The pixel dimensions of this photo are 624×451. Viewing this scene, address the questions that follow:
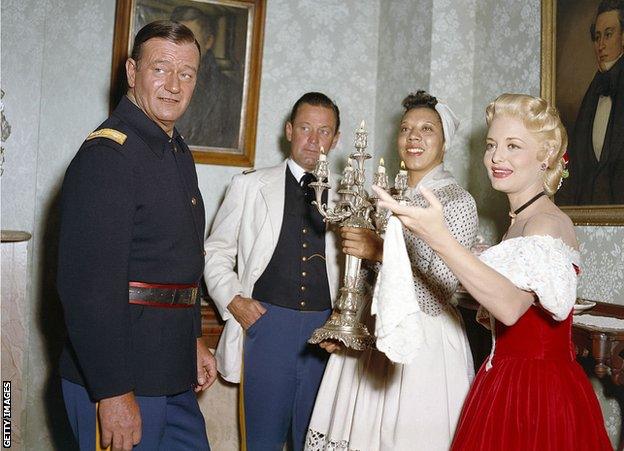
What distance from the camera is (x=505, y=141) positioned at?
1.91 m

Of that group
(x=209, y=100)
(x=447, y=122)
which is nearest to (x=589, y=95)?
(x=447, y=122)

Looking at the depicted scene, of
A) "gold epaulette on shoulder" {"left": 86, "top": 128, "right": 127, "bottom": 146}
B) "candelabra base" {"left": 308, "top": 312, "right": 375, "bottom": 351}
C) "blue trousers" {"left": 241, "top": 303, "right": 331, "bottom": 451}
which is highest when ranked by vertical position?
"gold epaulette on shoulder" {"left": 86, "top": 128, "right": 127, "bottom": 146}

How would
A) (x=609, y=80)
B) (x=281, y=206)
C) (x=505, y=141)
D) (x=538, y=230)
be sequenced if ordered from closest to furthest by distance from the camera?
(x=538, y=230), (x=505, y=141), (x=609, y=80), (x=281, y=206)

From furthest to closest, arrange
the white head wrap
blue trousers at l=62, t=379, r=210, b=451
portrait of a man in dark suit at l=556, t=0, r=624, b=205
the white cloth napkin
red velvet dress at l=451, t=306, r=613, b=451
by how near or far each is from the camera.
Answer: the white head wrap → portrait of a man in dark suit at l=556, t=0, r=624, b=205 → blue trousers at l=62, t=379, r=210, b=451 → red velvet dress at l=451, t=306, r=613, b=451 → the white cloth napkin

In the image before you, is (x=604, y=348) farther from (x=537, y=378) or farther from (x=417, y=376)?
(x=417, y=376)

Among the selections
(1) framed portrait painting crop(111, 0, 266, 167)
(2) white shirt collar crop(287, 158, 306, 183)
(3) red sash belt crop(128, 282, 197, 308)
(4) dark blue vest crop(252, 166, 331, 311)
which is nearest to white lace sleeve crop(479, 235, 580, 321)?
(3) red sash belt crop(128, 282, 197, 308)

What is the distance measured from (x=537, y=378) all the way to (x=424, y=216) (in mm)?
680

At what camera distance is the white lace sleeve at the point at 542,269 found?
1644 mm

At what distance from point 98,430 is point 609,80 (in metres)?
2.23

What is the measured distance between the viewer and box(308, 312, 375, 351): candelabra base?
88.5 inches

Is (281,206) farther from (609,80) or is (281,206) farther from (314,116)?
(609,80)

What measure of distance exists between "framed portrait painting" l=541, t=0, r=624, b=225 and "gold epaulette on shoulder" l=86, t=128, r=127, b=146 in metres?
1.84

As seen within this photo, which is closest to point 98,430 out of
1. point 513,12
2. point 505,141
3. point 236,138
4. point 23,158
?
point 505,141

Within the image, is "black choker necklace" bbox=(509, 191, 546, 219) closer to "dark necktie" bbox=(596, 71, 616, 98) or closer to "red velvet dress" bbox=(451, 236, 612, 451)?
"red velvet dress" bbox=(451, 236, 612, 451)
